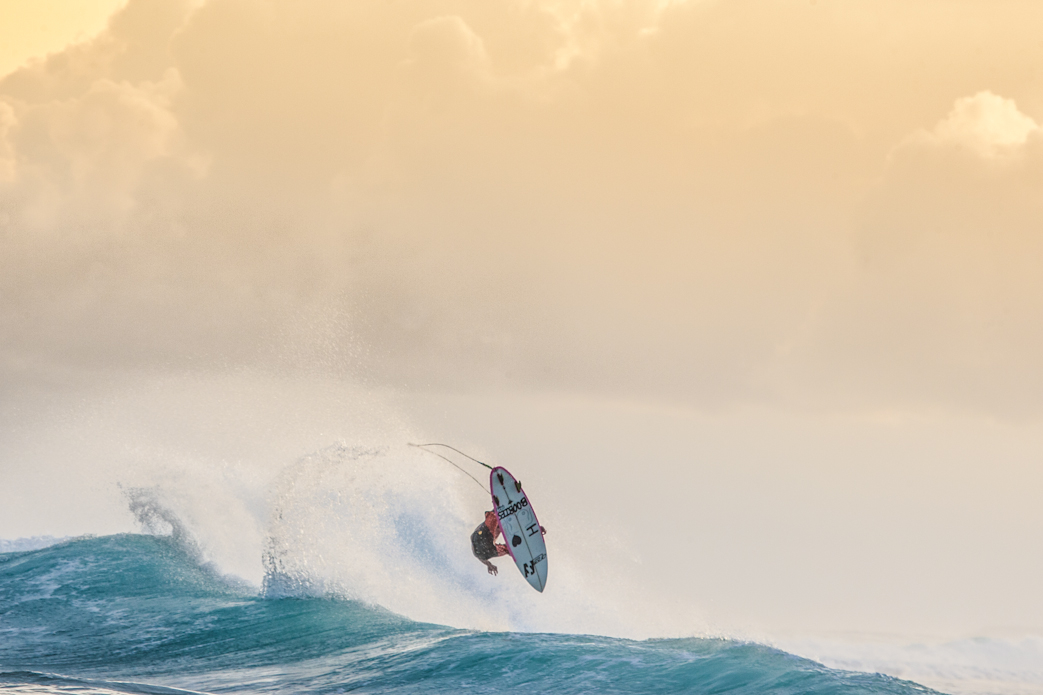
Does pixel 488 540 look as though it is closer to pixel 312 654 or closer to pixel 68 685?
pixel 312 654

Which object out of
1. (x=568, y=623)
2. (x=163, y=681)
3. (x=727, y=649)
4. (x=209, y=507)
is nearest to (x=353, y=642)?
(x=163, y=681)

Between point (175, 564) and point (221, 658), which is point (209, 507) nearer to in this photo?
point (175, 564)

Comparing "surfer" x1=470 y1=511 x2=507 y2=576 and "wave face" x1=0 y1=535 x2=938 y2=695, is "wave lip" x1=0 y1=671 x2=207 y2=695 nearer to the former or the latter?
"wave face" x1=0 y1=535 x2=938 y2=695

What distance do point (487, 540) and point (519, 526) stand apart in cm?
67

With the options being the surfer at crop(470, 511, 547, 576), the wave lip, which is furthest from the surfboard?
the wave lip

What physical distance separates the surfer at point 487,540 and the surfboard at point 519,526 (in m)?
0.15

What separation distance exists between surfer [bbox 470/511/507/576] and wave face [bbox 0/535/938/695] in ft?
4.48

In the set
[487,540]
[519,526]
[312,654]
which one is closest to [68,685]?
[312,654]

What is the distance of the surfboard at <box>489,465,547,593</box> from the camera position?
15141 millimetres

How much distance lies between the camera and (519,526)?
15211mm

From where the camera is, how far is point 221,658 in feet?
44.3

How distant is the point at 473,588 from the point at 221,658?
530 centimetres

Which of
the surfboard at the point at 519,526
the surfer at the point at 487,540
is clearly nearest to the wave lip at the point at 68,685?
the surfer at the point at 487,540

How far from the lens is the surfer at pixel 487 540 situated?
14867mm
